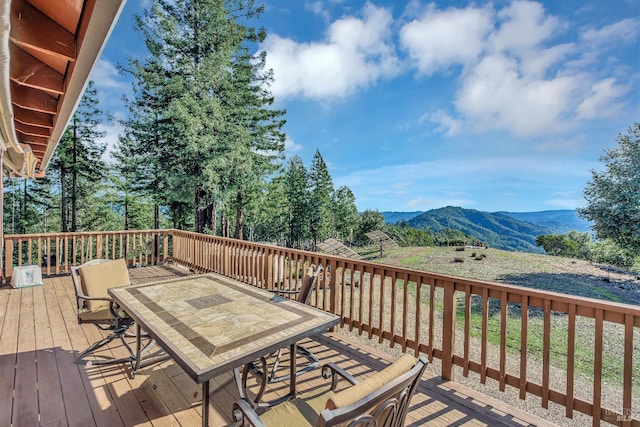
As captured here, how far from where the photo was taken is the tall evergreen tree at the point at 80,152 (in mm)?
16922

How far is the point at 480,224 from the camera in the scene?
106m

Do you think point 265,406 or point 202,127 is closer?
point 265,406

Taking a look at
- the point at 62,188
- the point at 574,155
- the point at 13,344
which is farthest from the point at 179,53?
the point at 574,155

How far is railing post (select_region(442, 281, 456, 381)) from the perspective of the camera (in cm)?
269

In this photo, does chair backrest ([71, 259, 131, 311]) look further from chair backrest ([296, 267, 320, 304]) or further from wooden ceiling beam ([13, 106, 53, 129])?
chair backrest ([296, 267, 320, 304])

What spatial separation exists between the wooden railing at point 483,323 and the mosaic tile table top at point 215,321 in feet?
4.05

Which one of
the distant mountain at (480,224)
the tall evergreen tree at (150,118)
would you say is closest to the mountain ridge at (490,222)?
the distant mountain at (480,224)

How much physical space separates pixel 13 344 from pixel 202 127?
29.8ft

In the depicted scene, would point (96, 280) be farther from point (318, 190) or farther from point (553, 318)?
point (318, 190)

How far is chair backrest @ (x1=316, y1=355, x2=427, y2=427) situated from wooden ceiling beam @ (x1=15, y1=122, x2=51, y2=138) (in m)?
5.19

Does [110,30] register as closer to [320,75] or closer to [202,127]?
[202,127]

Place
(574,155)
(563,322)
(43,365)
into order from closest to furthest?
(43,365) < (563,322) < (574,155)

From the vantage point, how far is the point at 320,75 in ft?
42.2

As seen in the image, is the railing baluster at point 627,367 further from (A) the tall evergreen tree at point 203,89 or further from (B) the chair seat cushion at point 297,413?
(A) the tall evergreen tree at point 203,89
